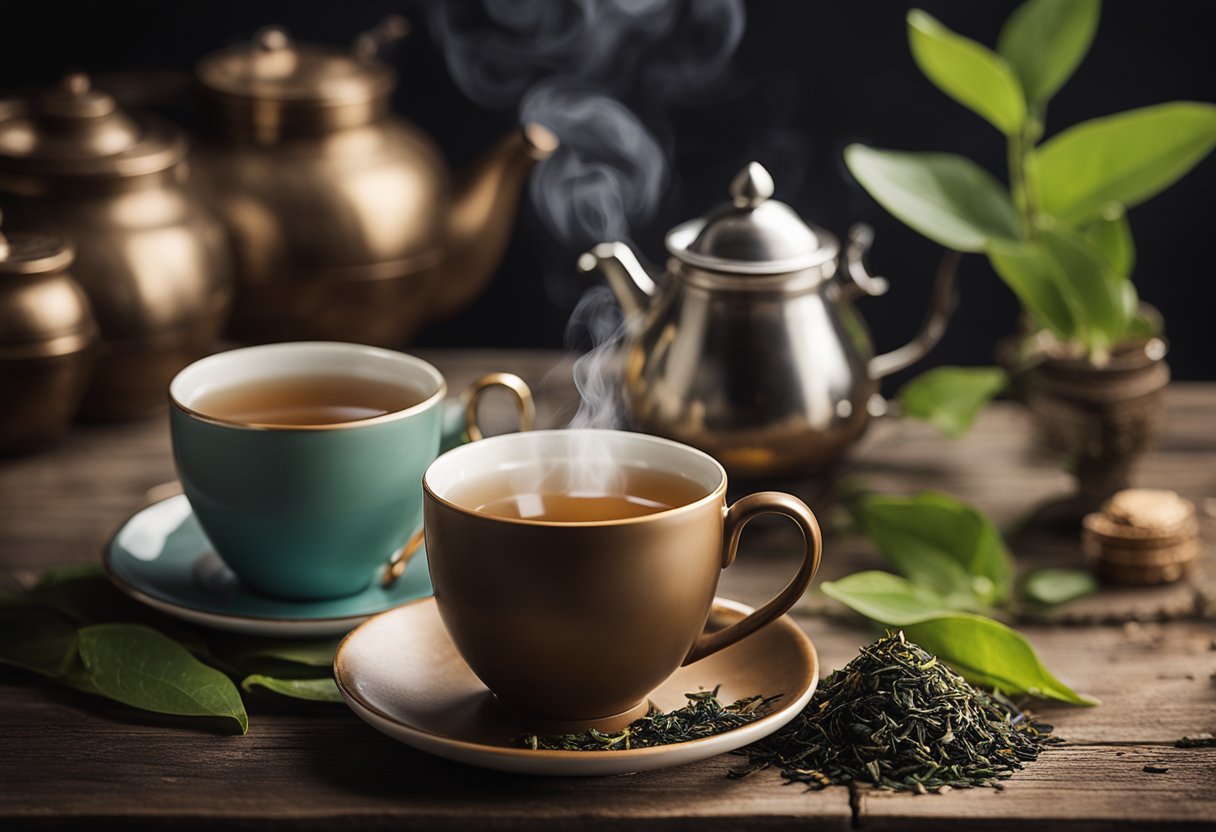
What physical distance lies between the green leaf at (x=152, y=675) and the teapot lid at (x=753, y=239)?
0.47m

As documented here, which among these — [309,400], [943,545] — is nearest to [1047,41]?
[943,545]

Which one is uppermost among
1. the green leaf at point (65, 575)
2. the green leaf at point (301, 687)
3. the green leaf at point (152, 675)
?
the green leaf at point (152, 675)

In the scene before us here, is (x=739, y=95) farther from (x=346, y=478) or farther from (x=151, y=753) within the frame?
(x=151, y=753)

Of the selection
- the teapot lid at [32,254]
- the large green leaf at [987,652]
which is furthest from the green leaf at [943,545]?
the teapot lid at [32,254]

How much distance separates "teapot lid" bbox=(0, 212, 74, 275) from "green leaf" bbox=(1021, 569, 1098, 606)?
2.72 feet

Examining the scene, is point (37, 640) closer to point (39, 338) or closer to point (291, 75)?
point (39, 338)

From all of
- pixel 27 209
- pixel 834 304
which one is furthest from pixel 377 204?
pixel 834 304

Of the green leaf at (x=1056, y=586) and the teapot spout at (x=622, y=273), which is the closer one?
the green leaf at (x=1056, y=586)

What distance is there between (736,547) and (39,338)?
0.70 meters

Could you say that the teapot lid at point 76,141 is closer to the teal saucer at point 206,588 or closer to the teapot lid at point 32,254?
the teapot lid at point 32,254

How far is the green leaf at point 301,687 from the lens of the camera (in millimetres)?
846

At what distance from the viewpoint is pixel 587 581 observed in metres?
0.73

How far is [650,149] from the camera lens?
3.99ft

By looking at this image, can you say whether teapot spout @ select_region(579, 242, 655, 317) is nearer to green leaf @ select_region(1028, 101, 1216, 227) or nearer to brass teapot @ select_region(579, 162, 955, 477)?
brass teapot @ select_region(579, 162, 955, 477)
